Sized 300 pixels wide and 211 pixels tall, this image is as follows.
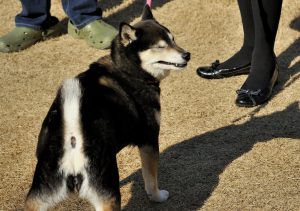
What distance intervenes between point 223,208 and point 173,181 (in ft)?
1.25

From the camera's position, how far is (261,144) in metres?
3.59

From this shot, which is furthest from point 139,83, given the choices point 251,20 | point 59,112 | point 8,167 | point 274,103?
point 251,20

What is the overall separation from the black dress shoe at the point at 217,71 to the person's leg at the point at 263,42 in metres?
0.29

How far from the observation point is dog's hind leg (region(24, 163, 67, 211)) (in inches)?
94.8

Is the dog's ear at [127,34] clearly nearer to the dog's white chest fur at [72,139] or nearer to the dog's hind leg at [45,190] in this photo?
the dog's white chest fur at [72,139]

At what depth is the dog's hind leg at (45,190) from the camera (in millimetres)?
2408

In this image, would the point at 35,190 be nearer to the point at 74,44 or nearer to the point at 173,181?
the point at 173,181

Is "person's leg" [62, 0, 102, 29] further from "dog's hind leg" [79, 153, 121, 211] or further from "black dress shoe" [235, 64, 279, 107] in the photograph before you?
"dog's hind leg" [79, 153, 121, 211]

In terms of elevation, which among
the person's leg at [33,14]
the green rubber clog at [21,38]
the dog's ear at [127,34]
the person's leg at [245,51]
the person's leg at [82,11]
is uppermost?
the dog's ear at [127,34]

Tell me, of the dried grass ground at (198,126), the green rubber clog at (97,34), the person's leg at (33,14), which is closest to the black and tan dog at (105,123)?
the dried grass ground at (198,126)

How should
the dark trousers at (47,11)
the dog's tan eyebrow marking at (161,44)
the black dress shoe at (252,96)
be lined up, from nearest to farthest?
the dog's tan eyebrow marking at (161,44)
the black dress shoe at (252,96)
the dark trousers at (47,11)

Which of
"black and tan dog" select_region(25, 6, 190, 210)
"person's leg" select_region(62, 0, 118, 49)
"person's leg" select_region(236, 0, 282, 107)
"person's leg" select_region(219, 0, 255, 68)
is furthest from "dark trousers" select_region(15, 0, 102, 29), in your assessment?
"black and tan dog" select_region(25, 6, 190, 210)

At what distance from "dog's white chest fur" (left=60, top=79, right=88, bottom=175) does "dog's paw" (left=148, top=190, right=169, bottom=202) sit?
74 cm

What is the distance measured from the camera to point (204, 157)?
350cm
